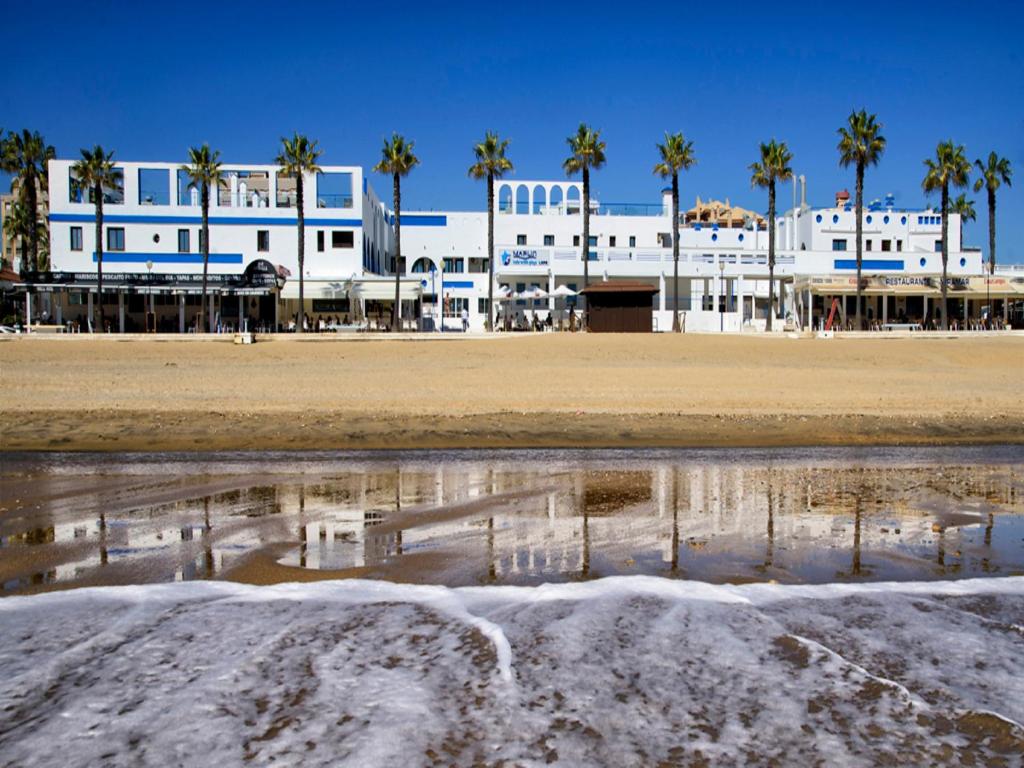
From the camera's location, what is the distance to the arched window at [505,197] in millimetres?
64625

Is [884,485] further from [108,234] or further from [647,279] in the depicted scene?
[108,234]

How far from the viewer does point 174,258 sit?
5184 cm

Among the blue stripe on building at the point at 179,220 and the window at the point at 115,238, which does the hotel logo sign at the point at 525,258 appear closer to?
the blue stripe on building at the point at 179,220

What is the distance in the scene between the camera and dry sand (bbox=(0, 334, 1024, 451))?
15.7 meters

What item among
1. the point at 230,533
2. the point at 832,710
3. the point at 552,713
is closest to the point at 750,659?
the point at 832,710

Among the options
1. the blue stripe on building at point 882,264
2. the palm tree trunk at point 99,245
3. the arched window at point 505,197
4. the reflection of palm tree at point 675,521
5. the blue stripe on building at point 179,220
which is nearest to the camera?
the reflection of palm tree at point 675,521

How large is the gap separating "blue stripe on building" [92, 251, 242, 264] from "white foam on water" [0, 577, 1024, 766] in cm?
4821

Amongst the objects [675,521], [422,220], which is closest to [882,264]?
[422,220]

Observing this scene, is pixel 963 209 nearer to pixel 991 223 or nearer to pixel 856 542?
pixel 991 223

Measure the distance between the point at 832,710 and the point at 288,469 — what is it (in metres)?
9.10

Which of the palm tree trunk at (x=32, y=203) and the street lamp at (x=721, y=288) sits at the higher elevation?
the palm tree trunk at (x=32, y=203)

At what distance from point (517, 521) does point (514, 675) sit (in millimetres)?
4020

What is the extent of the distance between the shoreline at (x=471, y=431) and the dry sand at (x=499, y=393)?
0.05 m

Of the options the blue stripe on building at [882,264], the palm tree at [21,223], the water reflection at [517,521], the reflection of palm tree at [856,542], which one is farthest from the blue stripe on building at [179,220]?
the reflection of palm tree at [856,542]
